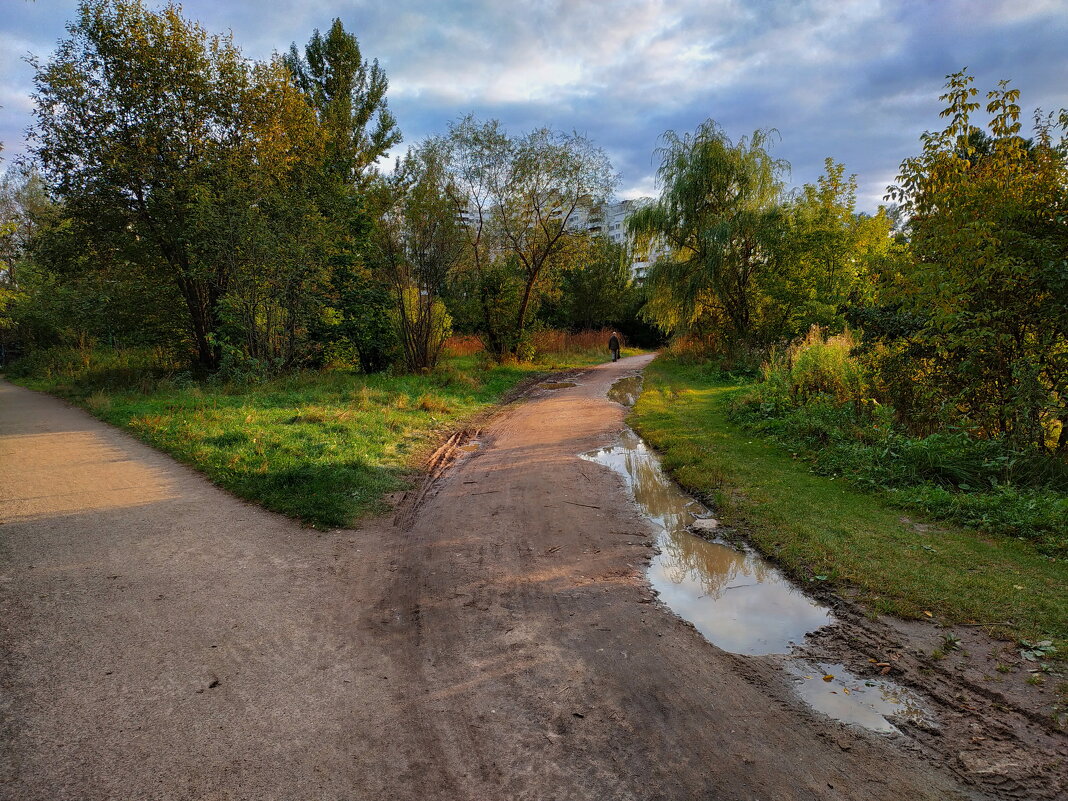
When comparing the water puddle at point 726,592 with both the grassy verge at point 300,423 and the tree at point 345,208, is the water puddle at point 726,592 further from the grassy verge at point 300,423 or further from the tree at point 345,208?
the tree at point 345,208

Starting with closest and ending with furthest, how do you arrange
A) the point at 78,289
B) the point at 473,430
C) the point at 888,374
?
the point at 888,374
the point at 473,430
the point at 78,289

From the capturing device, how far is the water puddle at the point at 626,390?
14.9 meters

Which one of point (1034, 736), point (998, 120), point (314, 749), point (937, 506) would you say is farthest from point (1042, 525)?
point (314, 749)

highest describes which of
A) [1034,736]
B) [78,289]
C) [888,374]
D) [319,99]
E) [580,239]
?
[319,99]

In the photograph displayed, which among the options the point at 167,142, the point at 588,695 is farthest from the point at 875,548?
the point at 167,142

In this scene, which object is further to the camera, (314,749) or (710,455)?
(710,455)

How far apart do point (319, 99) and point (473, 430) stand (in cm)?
2030

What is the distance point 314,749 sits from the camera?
2.67 metres

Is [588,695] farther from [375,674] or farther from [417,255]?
[417,255]

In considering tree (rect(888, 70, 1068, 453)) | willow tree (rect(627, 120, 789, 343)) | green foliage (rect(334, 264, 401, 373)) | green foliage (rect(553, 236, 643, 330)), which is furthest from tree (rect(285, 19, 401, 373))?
green foliage (rect(553, 236, 643, 330))

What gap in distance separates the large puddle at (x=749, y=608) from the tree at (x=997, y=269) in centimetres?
387

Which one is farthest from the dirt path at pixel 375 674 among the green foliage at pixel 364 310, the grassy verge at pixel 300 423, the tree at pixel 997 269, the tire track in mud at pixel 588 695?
the green foliage at pixel 364 310

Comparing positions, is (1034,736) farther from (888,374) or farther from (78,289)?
(78,289)

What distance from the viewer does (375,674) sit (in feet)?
10.8
